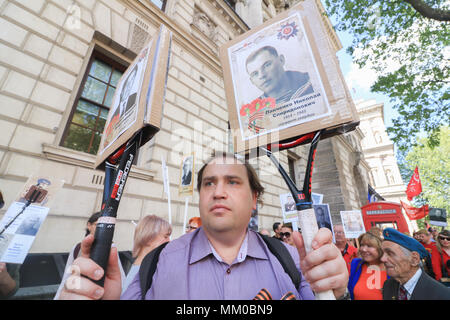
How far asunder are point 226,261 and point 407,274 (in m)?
2.65

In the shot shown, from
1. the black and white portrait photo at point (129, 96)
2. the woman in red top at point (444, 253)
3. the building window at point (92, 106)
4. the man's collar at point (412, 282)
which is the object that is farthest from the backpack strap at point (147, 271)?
the woman in red top at point (444, 253)

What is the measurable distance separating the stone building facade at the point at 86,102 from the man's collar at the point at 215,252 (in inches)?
68.1

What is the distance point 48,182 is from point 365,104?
46765 mm

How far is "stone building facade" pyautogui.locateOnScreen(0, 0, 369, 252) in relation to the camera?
377 cm

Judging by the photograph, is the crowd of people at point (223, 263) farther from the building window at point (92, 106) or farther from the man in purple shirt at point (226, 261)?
the building window at point (92, 106)

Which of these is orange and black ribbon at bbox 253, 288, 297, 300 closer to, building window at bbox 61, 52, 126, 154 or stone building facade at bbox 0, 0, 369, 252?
stone building facade at bbox 0, 0, 369, 252

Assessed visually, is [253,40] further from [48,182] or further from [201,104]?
[201,104]

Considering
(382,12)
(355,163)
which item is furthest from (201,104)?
(355,163)

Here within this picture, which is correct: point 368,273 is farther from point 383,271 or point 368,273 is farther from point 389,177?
point 389,177

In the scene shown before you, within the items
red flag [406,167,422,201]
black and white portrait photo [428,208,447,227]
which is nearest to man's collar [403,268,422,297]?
black and white portrait photo [428,208,447,227]

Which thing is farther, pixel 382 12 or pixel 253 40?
pixel 382 12

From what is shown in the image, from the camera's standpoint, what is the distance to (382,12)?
8.91 metres

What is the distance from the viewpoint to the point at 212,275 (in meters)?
1.24
